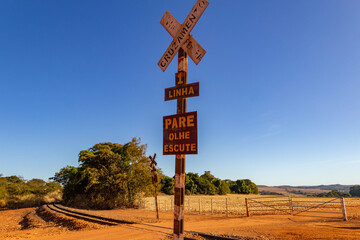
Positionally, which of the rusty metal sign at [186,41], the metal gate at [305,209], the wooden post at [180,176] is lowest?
the metal gate at [305,209]

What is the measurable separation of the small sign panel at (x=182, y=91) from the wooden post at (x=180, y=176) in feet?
0.57

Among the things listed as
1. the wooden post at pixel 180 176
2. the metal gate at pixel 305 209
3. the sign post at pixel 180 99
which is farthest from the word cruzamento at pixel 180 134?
the metal gate at pixel 305 209

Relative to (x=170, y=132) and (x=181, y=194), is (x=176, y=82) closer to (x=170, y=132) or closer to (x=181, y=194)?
(x=170, y=132)

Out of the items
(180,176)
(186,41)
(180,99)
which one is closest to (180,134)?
(180,99)

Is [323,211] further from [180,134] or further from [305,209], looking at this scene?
[180,134]

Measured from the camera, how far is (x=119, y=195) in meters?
25.3

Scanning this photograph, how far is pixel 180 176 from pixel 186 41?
12.4 feet

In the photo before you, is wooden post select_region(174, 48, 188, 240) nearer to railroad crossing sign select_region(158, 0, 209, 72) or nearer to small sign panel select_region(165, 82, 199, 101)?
small sign panel select_region(165, 82, 199, 101)

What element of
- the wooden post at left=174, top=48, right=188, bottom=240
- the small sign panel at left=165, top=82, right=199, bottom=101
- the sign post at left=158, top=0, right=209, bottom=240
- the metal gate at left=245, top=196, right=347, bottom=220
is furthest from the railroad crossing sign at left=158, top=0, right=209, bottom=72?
the metal gate at left=245, top=196, right=347, bottom=220

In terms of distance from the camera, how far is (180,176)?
584 cm

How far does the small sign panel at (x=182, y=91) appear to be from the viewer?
18.8 ft

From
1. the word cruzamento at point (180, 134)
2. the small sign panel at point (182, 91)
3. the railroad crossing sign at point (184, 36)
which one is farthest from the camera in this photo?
the railroad crossing sign at point (184, 36)

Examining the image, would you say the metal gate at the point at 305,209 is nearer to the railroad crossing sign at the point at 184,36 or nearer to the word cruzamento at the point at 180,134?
the word cruzamento at the point at 180,134

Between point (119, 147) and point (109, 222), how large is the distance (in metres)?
15.8
